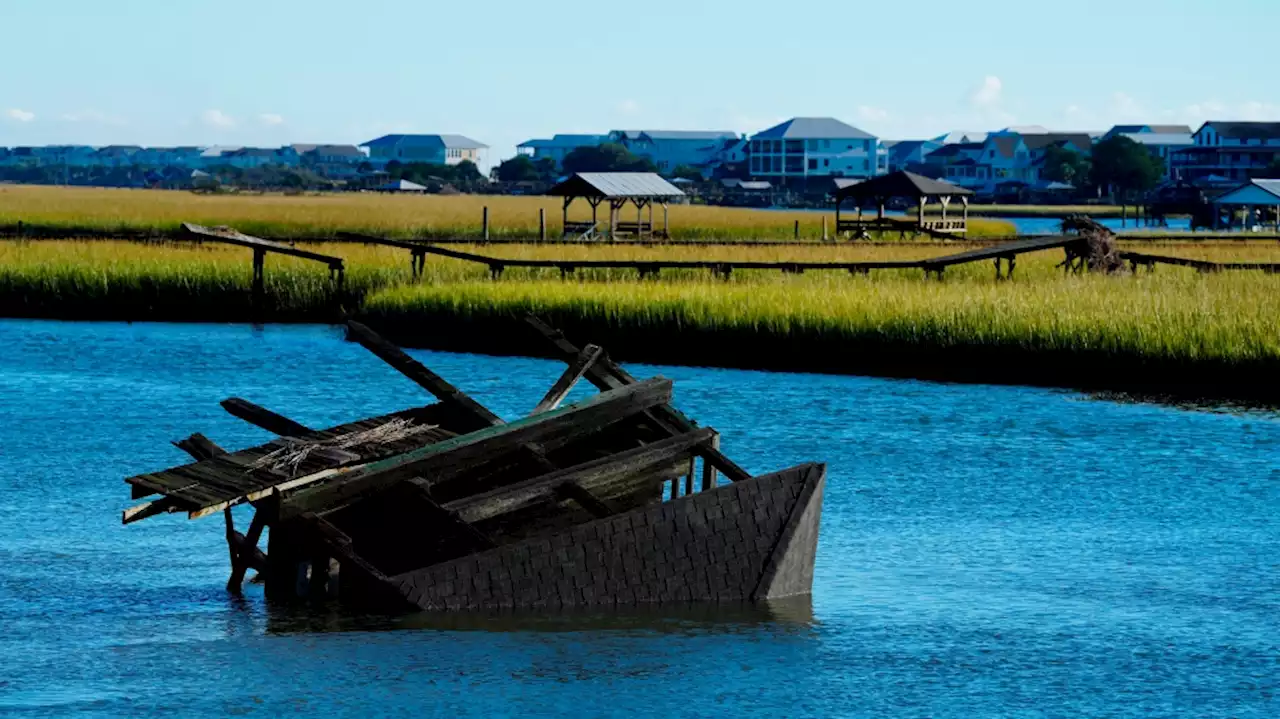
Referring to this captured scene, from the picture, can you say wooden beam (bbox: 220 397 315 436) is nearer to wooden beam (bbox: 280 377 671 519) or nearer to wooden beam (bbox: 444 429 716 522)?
wooden beam (bbox: 280 377 671 519)

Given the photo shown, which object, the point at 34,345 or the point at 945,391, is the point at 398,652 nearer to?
the point at 945,391

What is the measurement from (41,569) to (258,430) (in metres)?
9.15

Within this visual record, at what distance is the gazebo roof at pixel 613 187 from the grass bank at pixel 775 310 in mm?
18103

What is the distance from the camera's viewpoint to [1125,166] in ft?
544

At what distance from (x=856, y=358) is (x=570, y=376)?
1758 cm

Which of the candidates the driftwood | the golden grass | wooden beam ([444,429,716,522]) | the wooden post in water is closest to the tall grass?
the golden grass

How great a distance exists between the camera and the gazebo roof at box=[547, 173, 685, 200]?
7169cm

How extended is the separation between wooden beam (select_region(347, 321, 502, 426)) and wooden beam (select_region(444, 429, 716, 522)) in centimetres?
176

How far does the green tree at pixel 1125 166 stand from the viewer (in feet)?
540

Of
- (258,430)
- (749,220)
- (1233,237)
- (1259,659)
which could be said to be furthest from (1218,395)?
(749,220)

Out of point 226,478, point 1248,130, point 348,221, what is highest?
point 1248,130

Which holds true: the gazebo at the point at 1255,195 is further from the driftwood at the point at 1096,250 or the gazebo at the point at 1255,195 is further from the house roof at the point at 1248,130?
the house roof at the point at 1248,130

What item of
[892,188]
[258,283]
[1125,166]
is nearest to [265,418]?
[258,283]

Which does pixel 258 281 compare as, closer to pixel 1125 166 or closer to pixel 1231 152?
pixel 1125 166
